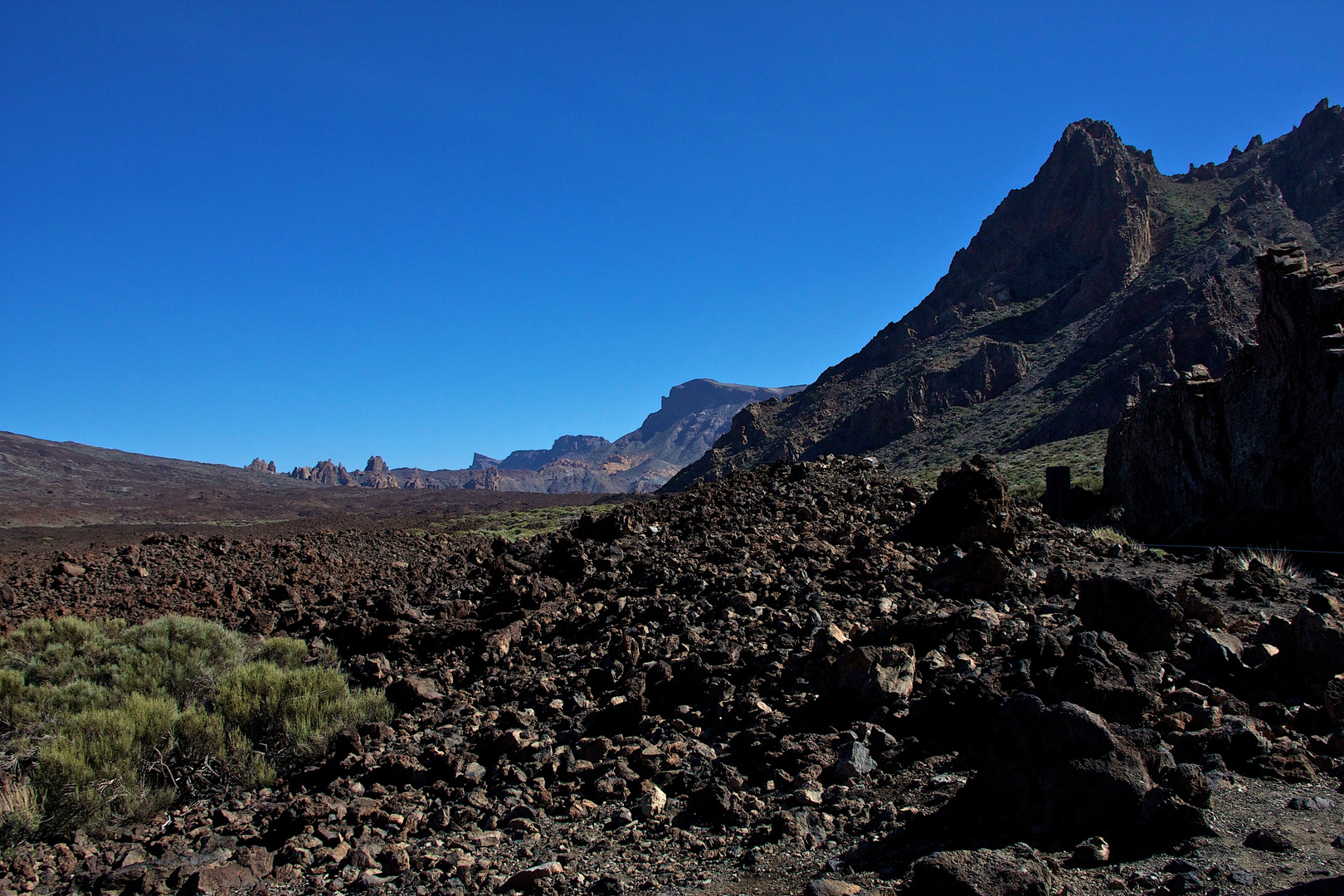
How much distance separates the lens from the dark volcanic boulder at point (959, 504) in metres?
11.6

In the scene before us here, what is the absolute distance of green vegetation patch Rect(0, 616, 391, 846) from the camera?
223 inches

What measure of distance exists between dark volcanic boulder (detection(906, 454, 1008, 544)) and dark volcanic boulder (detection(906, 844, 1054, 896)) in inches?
335

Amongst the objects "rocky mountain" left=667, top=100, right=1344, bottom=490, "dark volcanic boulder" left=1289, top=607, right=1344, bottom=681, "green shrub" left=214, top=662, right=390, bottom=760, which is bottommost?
"green shrub" left=214, top=662, right=390, bottom=760

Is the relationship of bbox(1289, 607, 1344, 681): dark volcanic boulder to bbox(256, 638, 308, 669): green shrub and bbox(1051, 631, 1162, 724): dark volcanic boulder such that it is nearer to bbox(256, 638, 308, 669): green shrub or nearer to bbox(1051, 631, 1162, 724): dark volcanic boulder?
bbox(1051, 631, 1162, 724): dark volcanic boulder

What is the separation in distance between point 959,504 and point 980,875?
30.4ft

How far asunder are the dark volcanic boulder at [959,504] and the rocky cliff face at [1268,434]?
5360 millimetres

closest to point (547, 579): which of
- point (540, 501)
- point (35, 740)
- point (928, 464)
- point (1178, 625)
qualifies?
point (35, 740)

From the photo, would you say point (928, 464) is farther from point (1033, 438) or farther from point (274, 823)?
point (274, 823)

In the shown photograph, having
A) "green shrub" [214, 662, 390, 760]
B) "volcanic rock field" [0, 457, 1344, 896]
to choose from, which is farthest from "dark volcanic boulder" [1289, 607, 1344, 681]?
"green shrub" [214, 662, 390, 760]

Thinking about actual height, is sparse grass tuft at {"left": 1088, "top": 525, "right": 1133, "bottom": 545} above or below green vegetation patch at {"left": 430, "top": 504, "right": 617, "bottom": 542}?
above

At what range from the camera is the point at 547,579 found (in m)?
11.3

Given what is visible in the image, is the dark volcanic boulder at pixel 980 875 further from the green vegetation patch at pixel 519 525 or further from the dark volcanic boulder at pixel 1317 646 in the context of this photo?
the green vegetation patch at pixel 519 525

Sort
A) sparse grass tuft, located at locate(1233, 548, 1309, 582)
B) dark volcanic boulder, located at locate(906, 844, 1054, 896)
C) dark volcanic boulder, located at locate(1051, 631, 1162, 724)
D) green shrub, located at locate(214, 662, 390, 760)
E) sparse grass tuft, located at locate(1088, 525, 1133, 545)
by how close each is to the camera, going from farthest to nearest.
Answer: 1. sparse grass tuft, located at locate(1088, 525, 1133, 545)
2. sparse grass tuft, located at locate(1233, 548, 1309, 582)
3. green shrub, located at locate(214, 662, 390, 760)
4. dark volcanic boulder, located at locate(1051, 631, 1162, 724)
5. dark volcanic boulder, located at locate(906, 844, 1054, 896)

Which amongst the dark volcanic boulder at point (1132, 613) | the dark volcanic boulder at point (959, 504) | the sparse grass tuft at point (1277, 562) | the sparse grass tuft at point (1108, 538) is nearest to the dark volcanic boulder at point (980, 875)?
the dark volcanic boulder at point (1132, 613)
